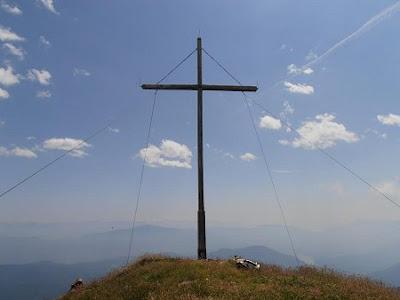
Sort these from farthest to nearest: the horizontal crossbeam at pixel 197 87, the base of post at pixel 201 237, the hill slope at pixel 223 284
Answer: the horizontal crossbeam at pixel 197 87, the base of post at pixel 201 237, the hill slope at pixel 223 284

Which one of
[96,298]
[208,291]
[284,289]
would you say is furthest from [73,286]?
[284,289]

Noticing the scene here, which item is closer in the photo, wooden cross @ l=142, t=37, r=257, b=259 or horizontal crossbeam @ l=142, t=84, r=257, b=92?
wooden cross @ l=142, t=37, r=257, b=259

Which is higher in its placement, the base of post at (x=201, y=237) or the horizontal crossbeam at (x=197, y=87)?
the horizontal crossbeam at (x=197, y=87)

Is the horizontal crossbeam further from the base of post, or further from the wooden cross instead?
the base of post

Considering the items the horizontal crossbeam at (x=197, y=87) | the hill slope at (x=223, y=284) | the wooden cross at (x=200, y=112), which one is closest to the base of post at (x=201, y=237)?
the wooden cross at (x=200, y=112)

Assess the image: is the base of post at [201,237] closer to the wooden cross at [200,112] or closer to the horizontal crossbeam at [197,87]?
the wooden cross at [200,112]


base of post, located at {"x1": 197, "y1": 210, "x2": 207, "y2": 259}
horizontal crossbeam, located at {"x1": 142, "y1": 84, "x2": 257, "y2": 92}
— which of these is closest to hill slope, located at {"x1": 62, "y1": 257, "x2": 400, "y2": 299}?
base of post, located at {"x1": 197, "y1": 210, "x2": 207, "y2": 259}

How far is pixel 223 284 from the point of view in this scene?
14844 mm

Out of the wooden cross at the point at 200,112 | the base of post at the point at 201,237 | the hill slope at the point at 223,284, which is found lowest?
the hill slope at the point at 223,284

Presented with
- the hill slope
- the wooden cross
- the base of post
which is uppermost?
the wooden cross

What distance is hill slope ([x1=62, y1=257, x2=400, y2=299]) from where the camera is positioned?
14.0 metres

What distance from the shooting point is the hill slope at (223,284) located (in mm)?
13969

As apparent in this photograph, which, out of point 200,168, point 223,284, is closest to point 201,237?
point 200,168

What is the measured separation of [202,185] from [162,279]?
669cm
